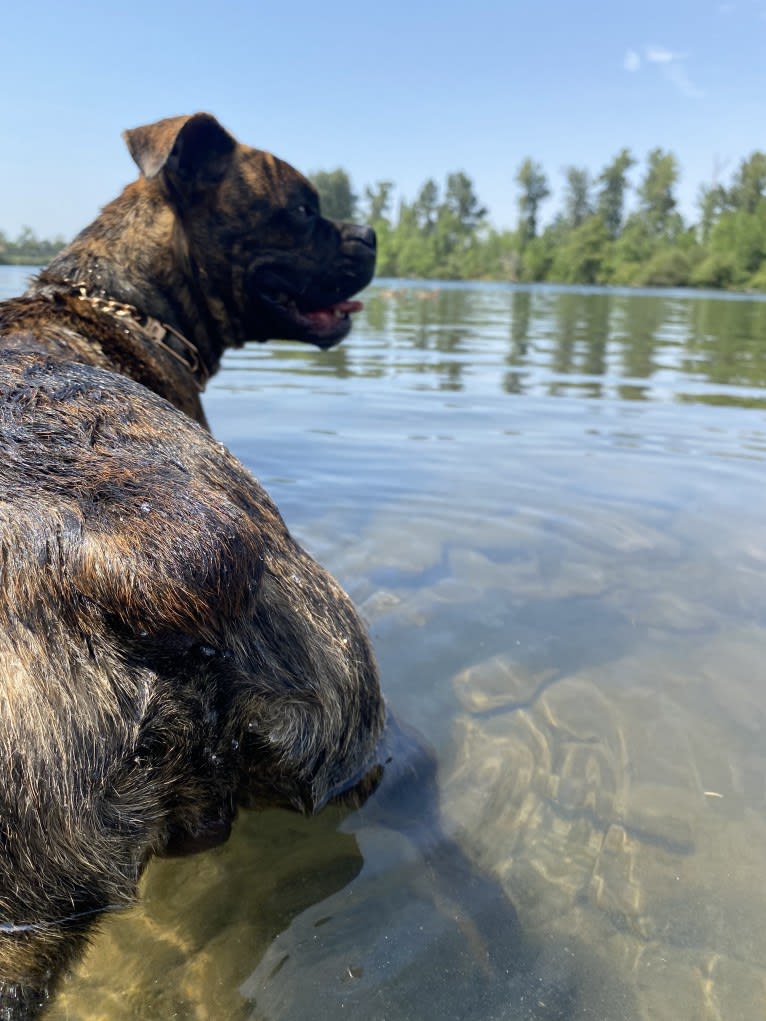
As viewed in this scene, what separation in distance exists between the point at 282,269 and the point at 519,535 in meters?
2.15

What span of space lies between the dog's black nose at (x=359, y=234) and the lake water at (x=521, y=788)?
5.76 feet

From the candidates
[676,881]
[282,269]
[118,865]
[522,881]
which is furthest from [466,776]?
[282,269]

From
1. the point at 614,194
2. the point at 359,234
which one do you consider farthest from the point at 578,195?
the point at 359,234

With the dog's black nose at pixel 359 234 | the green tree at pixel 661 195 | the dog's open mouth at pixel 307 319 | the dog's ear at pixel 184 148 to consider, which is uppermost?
the green tree at pixel 661 195

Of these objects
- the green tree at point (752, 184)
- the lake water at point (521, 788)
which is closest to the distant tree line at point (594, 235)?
the green tree at point (752, 184)

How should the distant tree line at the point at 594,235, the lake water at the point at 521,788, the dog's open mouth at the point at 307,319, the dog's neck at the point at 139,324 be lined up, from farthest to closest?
1. the distant tree line at the point at 594,235
2. the dog's open mouth at the point at 307,319
3. the dog's neck at the point at 139,324
4. the lake water at the point at 521,788

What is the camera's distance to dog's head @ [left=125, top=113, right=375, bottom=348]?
13.3ft

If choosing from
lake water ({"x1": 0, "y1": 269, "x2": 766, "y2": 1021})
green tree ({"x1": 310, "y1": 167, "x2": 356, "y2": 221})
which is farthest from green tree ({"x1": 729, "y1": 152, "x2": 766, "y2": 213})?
lake water ({"x1": 0, "y1": 269, "x2": 766, "y2": 1021})

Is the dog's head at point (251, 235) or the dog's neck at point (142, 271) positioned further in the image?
the dog's head at point (251, 235)

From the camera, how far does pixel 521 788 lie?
8.24 ft

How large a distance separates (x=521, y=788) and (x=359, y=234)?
358 cm

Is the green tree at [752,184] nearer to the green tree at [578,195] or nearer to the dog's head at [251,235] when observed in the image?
the green tree at [578,195]

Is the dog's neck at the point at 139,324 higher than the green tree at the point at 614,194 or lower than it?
lower

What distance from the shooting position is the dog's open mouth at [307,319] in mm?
4445
